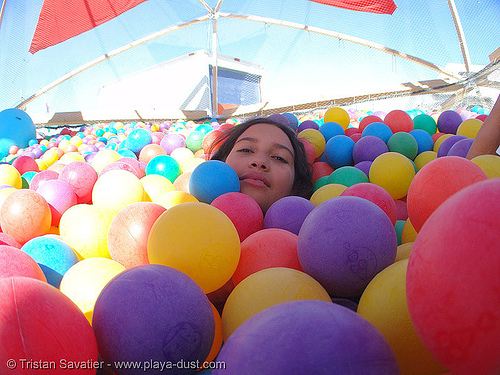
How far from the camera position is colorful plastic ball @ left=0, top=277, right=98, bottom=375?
0.51 meters

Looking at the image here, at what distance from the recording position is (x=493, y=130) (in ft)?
5.08

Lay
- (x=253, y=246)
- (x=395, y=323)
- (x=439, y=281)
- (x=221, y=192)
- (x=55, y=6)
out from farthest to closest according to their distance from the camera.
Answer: (x=55, y=6) < (x=221, y=192) < (x=253, y=246) < (x=395, y=323) < (x=439, y=281)

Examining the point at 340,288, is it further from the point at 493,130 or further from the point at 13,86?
the point at 13,86

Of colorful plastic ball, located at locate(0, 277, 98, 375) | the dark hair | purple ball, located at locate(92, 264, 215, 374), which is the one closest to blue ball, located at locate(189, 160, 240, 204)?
the dark hair

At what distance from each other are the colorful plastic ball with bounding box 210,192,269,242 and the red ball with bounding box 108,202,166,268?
265mm

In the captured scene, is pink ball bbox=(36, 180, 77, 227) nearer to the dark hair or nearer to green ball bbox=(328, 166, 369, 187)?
the dark hair

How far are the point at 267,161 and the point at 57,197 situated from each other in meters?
1.08

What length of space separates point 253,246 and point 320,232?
9.0 inches

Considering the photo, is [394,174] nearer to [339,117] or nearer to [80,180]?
[339,117]

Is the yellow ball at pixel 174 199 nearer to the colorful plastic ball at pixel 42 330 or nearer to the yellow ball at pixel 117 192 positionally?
the yellow ball at pixel 117 192

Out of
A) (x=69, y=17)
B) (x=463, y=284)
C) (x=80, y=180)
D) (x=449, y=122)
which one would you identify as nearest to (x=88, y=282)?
(x=463, y=284)

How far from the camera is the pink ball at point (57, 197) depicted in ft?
5.54

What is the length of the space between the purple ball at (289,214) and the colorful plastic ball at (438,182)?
1.30 feet

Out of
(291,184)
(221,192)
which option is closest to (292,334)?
(221,192)
